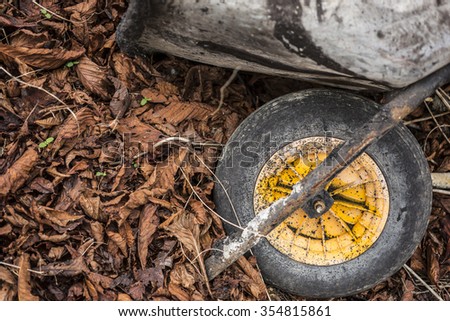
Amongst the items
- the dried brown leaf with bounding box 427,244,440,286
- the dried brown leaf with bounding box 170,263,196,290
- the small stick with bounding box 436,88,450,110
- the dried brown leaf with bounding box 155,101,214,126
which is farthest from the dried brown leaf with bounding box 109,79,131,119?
the dried brown leaf with bounding box 427,244,440,286

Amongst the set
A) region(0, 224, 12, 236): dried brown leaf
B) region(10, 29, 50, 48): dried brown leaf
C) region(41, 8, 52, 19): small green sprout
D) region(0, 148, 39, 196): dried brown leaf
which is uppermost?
region(41, 8, 52, 19): small green sprout

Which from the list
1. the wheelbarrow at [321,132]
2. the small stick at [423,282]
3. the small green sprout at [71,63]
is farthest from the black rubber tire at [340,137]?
the small green sprout at [71,63]

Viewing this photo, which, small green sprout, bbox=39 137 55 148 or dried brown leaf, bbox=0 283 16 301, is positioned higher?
small green sprout, bbox=39 137 55 148

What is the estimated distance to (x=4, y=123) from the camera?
238 centimetres

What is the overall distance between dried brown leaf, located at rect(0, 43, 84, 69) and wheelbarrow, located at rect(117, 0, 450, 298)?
31 cm

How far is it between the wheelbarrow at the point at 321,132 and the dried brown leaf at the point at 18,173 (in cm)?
65

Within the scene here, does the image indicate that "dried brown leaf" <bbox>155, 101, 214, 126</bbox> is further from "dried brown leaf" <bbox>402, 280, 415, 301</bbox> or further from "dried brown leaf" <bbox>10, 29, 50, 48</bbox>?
"dried brown leaf" <bbox>402, 280, 415, 301</bbox>

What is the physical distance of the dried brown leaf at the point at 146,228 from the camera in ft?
7.55

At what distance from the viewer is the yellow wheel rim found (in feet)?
7.89

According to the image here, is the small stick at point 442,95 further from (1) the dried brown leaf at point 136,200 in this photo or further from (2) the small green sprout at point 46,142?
(2) the small green sprout at point 46,142

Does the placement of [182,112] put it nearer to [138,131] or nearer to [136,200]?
[138,131]

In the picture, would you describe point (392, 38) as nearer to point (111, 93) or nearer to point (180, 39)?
point (180, 39)

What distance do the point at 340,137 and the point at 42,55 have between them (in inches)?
56.3

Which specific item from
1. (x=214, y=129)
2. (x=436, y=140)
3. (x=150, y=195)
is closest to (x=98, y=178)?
(x=150, y=195)
